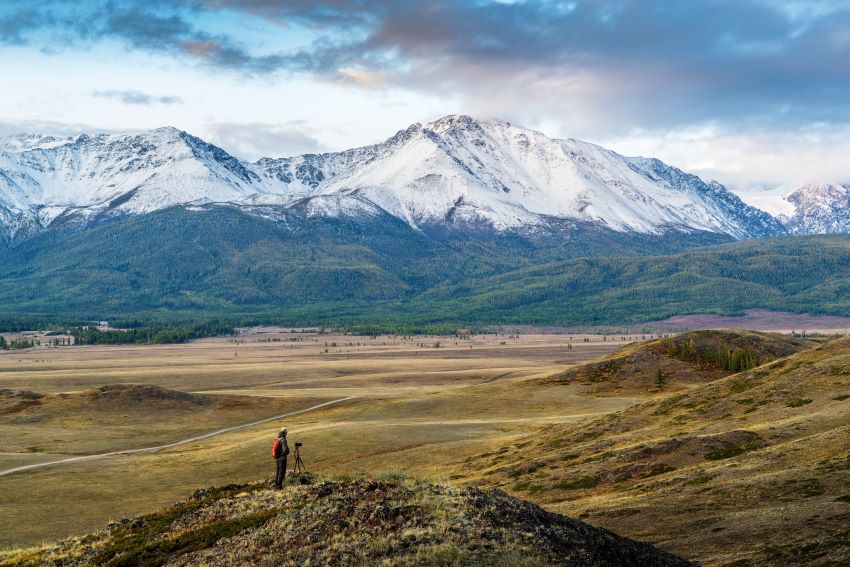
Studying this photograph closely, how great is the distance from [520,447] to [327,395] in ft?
244

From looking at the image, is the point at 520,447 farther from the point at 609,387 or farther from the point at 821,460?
the point at 609,387

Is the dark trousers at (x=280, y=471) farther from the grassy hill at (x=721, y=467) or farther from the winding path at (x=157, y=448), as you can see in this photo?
the winding path at (x=157, y=448)

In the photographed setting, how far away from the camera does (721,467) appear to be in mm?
54938

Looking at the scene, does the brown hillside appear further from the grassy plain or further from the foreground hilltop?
the foreground hilltop

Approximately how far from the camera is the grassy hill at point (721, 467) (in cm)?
3991

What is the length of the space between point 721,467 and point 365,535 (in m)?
30.4

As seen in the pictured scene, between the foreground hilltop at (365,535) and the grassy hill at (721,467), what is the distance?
24.9 feet

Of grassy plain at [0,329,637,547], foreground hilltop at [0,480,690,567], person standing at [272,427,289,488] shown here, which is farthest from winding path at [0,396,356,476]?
person standing at [272,427,289,488]

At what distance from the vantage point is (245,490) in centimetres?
4603

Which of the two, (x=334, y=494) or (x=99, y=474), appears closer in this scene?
(x=334, y=494)

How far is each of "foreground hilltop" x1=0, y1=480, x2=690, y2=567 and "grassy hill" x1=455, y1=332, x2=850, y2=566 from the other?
7595 millimetres

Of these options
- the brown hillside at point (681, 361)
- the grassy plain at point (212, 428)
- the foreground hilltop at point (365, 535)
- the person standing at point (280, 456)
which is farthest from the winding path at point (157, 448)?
the person standing at point (280, 456)

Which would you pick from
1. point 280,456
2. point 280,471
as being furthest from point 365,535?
point 280,456

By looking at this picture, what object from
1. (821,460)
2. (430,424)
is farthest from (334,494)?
(430,424)
